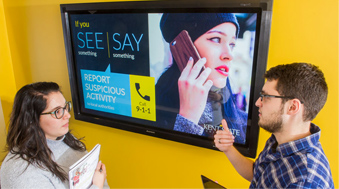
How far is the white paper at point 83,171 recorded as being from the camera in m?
1.30

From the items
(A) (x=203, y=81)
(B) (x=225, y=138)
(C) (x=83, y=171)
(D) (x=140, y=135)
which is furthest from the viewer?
(D) (x=140, y=135)

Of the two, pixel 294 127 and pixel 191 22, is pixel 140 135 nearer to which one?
pixel 191 22

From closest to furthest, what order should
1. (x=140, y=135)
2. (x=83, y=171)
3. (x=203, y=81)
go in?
(x=83, y=171)
(x=203, y=81)
(x=140, y=135)

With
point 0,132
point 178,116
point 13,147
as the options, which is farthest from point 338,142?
point 0,132

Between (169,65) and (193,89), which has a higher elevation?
(169,65)

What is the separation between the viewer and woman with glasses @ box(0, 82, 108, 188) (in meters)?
1.31

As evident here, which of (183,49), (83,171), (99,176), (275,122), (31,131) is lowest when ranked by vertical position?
(99,176)

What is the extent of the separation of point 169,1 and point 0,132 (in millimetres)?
2311

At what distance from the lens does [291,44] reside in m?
1.47

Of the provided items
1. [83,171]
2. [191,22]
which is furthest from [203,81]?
[83,171]

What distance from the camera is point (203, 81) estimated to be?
1.69m

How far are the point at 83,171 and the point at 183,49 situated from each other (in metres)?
0.98

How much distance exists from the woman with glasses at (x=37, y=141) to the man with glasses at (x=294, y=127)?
3.40ft

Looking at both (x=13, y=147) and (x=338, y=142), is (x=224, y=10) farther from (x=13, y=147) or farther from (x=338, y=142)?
(x=13, y=147)
